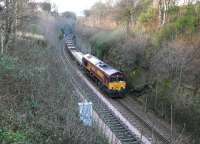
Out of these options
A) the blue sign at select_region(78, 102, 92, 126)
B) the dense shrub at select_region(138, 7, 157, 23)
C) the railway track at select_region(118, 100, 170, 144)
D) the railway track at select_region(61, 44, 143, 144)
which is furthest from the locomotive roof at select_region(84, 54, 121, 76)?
the blue sign at select_region(78, 102, 92, 126)

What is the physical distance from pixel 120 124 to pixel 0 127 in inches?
412

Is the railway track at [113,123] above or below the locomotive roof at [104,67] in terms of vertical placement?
below

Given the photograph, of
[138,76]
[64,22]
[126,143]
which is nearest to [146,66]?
[138,76]

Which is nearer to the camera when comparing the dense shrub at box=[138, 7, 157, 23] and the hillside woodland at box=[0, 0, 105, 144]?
the hillside woodland at box=[0, 0, 105, 144]

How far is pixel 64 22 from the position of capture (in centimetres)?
9331

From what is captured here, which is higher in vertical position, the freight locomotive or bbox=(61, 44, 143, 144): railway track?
the freight locomotive

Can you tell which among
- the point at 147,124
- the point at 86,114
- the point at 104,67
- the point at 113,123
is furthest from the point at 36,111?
the point at 104,67

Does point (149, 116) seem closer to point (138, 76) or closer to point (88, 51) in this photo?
point (138, 76)

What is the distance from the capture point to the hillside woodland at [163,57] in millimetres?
21906

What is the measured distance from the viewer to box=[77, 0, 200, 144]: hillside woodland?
2191 cm

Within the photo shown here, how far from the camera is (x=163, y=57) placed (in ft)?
84.1

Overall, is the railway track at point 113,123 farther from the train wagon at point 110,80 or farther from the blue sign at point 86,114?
the blue sign at point 86,114

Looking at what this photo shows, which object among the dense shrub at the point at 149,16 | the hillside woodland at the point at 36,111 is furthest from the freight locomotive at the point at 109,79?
the dense shrub at the point at 149,16

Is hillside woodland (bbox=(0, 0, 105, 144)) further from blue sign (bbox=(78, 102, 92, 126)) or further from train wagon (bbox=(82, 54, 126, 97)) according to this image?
train wagon (bbox=(82, 54, 126, 97))
